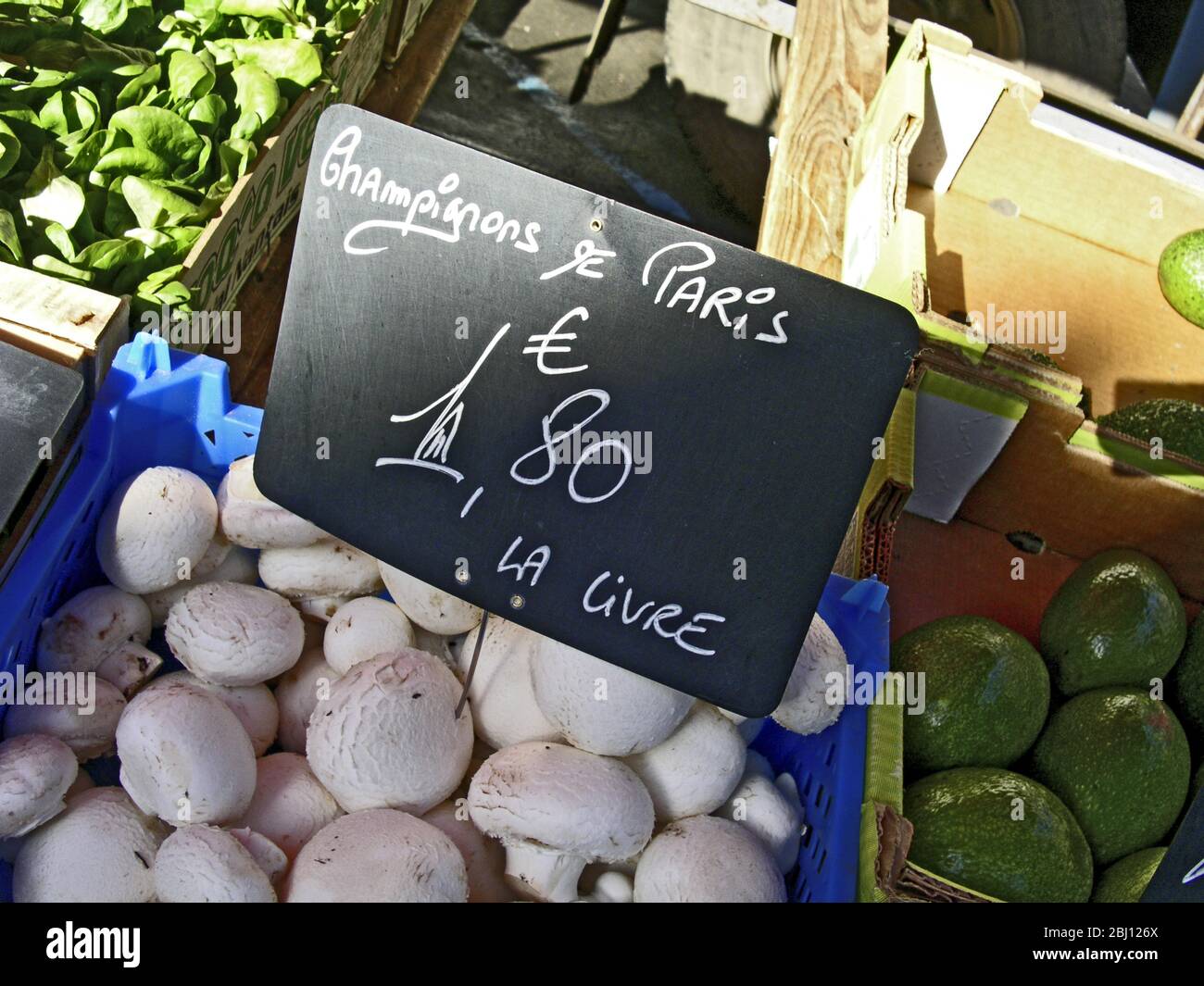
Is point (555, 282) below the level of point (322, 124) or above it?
below

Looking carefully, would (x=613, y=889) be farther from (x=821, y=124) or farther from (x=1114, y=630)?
(x=821, y=124)

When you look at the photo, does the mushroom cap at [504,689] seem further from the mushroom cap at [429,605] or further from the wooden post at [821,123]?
the wooden post at [821,123]

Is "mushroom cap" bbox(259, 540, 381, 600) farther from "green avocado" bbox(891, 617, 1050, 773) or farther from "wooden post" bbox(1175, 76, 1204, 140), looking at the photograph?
"wooden post" bbox(1175, 76, 1204, 140)

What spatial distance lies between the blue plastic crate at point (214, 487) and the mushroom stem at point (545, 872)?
316mm

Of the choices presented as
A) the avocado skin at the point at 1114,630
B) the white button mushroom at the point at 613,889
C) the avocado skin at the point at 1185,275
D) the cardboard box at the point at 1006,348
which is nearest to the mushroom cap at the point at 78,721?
the white button mushroom at the point at 613,889

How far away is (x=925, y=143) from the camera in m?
2.69

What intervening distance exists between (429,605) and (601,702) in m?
0.30

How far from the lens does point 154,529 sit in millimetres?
1411

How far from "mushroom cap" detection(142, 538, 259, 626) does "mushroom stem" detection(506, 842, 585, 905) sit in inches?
22.4

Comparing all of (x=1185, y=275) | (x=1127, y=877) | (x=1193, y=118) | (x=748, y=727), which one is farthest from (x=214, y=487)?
A: (x=1193, y=118)
